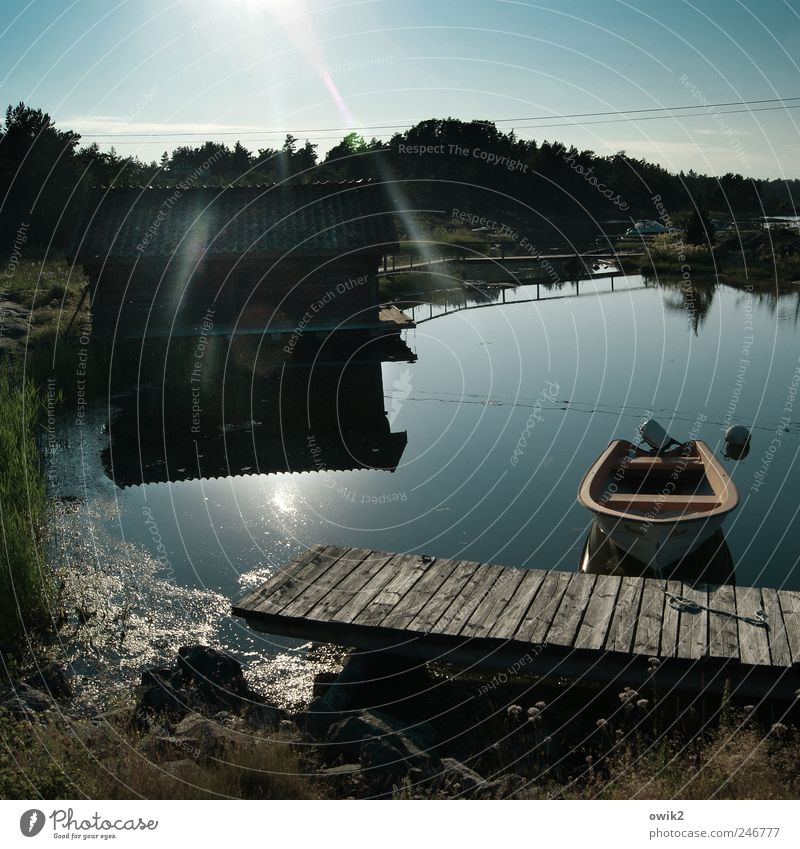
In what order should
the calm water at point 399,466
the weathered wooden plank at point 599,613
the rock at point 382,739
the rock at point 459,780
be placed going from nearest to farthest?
the rock at point 459,780, the rock at point 382,739, the weathered wooden plank at point 599,613, the calm water at point 399,466

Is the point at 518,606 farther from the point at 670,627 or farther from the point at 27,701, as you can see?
the point at 27,701

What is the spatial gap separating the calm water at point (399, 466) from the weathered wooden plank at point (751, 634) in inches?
104

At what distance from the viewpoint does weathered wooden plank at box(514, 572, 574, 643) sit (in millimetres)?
8648

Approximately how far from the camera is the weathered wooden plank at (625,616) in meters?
8.39

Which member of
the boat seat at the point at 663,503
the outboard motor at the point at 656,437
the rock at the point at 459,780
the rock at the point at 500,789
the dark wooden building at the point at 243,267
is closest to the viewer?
the rock at the point at 500,789

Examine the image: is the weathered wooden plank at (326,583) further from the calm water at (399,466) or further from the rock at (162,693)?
the rock at (162,693)

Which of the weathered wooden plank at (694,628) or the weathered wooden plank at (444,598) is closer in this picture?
the weathered wooden plank at (694,628)

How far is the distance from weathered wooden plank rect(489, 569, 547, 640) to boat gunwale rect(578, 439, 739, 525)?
6.19 feet

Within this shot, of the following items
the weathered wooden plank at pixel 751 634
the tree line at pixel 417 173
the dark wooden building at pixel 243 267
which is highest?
the tree line at pixel 417 173

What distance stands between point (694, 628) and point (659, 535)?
2664 mm

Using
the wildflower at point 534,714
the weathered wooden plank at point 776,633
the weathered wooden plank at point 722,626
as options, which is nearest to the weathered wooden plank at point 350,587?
the wildflower at point 534,714

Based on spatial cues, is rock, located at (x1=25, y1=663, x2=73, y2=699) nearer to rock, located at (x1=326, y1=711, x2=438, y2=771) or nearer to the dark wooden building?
rock, located at (x1=326, y1=711, x2=438, y2=771)

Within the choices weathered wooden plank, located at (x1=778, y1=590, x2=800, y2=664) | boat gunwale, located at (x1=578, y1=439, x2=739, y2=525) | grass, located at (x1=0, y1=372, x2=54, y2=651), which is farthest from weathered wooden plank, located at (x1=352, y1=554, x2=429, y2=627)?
weathered wooden plank, located at (x1=778, y1=590, x2=800, y2=664)

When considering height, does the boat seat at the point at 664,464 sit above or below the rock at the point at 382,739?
above
